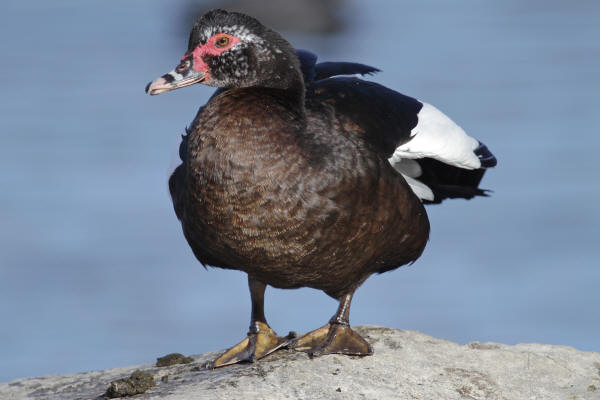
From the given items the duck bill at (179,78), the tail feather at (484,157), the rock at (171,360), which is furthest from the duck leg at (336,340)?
the duck bill at (179,78)

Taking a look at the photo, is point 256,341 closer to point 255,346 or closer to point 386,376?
point 255,346

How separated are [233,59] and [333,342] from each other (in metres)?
1.45

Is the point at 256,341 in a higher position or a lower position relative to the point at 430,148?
lower

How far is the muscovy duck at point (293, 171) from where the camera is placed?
3910 millimetres

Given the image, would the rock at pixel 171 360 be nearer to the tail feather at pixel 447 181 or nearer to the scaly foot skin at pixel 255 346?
the scaly foot skin at pixel 255 346

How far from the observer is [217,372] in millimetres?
4262

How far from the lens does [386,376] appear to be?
4172mm

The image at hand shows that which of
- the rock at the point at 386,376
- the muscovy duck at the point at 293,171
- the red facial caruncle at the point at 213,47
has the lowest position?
the rock at the point at 386,376

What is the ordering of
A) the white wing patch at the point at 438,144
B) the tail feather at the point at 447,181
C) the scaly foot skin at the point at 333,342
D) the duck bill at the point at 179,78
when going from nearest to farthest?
the duck bill at the point at 179,78, the scaly foot skin at the point at 333,342, the white wing patch at the point at 438,144, the tail feather at the point at 447,181

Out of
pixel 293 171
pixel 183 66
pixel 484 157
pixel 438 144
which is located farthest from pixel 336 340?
pixel 183 66

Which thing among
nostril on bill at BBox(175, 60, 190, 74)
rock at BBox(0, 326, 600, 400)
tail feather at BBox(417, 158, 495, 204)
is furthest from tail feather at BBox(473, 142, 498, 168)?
nostril on bill at BBox(175, 60, 190, 74)

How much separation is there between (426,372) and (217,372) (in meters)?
0.97

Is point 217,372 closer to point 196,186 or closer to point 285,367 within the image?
point 285,367

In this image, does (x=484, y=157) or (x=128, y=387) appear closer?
(x=128, y=387)
